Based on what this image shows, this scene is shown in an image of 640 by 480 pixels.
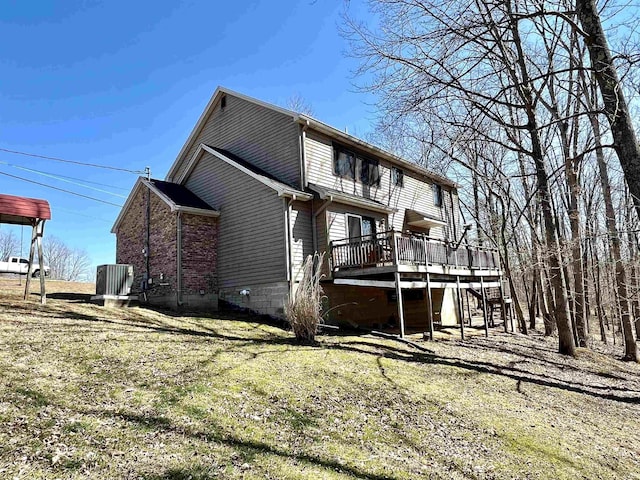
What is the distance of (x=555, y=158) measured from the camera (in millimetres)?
21562

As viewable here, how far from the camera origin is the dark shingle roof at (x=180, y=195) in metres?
15.7

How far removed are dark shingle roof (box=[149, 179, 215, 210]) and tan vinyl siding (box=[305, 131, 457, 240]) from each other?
15.6 ft

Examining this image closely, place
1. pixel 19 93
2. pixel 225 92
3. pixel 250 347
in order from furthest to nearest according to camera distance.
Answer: pixel 19 93 < pixel 225 92 < pixel 250 347

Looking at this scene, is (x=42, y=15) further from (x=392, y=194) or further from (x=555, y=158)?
(x=555, y=158)

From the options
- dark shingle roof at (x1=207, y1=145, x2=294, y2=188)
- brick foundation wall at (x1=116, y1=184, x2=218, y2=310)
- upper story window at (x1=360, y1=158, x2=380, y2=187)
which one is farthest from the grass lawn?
upper story window at (x1=360, y1=158, x2=380, y2=187)

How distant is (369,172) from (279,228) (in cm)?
579

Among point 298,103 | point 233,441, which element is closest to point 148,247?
point 233,441

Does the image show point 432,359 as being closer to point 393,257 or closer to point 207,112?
point 393,257

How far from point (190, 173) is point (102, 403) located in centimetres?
1403

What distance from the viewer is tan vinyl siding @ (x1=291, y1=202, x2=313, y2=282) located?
13.7 metres

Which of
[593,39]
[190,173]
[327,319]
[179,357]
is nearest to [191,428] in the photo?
[179,357]

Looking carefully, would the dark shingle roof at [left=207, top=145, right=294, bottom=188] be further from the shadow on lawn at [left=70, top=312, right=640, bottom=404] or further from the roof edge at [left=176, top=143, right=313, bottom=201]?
the shadow on lawn at [left=70, top=312, right=640, bottom=404]

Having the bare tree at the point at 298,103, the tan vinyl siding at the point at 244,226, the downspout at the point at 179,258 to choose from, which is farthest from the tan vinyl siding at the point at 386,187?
the bare tree at the point at 298,103

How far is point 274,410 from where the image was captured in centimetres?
579
